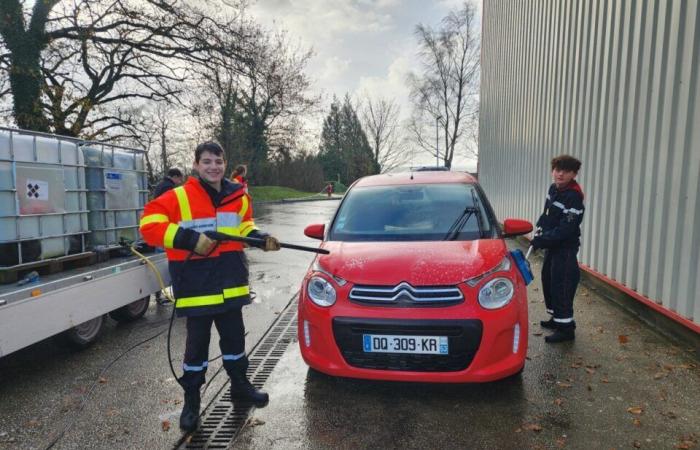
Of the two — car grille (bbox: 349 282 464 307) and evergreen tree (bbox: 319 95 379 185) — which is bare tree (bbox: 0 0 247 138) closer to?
car grille (bbox: 349 282 464 307)

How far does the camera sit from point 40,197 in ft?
12.9

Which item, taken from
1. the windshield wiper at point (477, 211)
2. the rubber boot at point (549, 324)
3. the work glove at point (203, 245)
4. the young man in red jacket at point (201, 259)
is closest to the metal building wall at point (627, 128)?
the rubber boot at point (549, 324)

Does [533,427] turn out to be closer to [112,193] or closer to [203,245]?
[203,245]

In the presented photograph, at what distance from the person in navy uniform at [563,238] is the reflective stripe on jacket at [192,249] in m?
2.96

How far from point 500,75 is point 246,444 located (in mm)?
13467

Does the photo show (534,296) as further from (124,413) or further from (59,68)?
(59,68)

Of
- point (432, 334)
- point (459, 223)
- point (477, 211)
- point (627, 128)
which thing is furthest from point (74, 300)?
point (627, 128)

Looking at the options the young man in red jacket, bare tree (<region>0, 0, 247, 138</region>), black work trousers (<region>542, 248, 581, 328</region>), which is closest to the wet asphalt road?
black work trousers (<region>542, 248, 581, 328</region>)

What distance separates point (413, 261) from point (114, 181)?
357 centimetres

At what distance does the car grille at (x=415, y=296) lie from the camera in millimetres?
3002

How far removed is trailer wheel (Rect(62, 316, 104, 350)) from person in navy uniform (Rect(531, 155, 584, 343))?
446 cm

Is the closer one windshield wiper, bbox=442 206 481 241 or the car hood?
the car hood

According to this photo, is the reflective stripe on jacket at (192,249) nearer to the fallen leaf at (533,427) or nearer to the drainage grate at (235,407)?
the drainage grate at (235,407)

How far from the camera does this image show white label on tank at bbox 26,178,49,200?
12.5 feet
